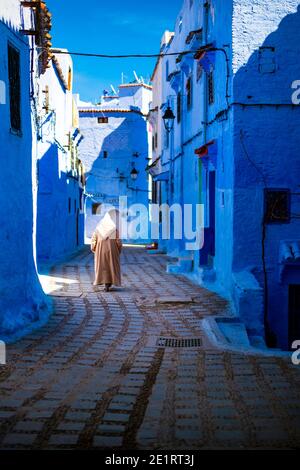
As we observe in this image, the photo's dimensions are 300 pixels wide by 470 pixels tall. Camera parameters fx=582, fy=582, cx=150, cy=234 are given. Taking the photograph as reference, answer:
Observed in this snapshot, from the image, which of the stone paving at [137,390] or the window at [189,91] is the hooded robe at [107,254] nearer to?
the stone paving at [137,390]

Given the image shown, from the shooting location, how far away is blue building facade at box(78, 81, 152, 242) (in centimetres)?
3650

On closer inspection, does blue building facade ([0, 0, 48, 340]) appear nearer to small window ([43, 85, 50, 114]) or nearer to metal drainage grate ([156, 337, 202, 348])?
metal drainage grate ([156, 337, 202, 348])

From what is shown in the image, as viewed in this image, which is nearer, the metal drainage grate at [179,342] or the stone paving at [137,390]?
the stone paving at [137,390]

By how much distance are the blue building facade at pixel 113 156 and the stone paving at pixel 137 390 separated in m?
27.7

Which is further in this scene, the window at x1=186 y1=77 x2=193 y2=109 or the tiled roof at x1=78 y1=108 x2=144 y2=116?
the tiled roof at x1=78 y1=108 x2=144 y2=116

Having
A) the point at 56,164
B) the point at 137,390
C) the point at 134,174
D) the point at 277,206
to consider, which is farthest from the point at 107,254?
the point at 134,174

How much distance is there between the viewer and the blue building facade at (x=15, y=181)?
735 centimetres

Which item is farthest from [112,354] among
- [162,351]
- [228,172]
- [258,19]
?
[258,19]

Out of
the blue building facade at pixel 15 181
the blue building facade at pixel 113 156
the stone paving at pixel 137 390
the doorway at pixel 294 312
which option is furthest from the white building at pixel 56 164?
the blue building facade at pixel 113 156

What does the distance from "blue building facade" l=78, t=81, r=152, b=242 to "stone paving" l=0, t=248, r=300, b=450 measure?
2770cm

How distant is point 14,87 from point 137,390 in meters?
4.65

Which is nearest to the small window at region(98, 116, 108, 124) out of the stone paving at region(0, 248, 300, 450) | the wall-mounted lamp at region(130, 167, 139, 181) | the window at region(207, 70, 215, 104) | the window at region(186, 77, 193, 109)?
the wall-mounted lamp at region(130, 167, 139, 181)

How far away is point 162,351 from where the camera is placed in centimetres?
697
